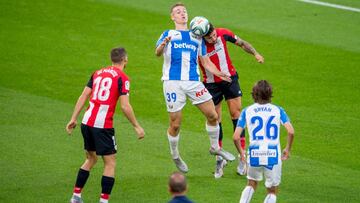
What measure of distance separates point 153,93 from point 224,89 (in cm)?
438

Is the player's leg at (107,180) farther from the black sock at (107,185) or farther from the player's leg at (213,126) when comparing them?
the player's leg at (213,126)

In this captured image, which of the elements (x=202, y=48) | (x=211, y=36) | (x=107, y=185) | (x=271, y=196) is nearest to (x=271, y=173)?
(x=271, y=196)

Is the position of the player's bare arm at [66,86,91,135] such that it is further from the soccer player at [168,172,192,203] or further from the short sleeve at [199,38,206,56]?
the soccer player at [168,172,192,203]

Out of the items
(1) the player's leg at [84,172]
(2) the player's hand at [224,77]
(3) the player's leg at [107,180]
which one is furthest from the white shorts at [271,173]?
(2) the player's hand at [224,77]

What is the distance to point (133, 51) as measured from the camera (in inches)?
861

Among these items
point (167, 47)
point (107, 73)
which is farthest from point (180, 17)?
point (107, 73)

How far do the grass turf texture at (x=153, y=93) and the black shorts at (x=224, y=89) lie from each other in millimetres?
1125

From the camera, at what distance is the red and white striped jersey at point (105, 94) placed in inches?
482

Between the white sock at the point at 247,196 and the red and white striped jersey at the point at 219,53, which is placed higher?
the red and white striped jersey at the point at 219,53

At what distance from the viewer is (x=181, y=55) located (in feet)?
45.5

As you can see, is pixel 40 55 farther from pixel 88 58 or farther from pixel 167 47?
pixel 167 47

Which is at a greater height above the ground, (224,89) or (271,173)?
(224,89)

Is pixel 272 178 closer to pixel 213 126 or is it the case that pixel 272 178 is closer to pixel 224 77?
pixel 213 126

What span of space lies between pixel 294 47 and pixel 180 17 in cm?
882
